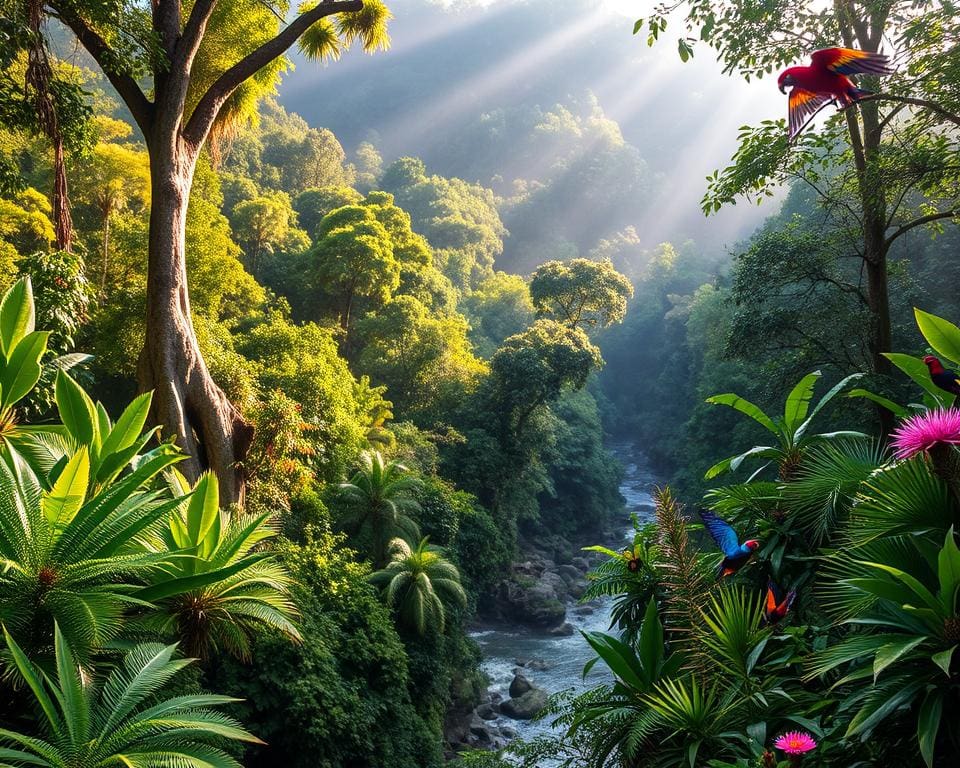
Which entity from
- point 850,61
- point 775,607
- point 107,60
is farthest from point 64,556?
point 107,60

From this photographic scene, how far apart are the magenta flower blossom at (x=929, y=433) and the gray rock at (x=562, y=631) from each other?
16573mm

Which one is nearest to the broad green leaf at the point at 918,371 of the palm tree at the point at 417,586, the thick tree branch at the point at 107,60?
the thick tree branch at the point at 107,60

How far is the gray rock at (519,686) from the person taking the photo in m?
14.6

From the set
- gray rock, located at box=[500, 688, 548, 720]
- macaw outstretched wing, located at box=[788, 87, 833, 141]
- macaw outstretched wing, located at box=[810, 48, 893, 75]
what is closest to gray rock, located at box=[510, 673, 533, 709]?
gray rock, located at box=[500, 688, 548, 720]

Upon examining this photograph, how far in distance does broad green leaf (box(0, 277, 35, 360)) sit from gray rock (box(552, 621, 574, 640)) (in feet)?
52.0

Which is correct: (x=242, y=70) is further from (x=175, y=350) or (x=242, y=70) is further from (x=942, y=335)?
(x=942, y=335)

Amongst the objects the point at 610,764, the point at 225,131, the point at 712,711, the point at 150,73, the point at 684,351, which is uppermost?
the point at 684,351

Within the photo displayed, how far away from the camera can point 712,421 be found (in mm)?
21750

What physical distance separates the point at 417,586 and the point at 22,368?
7.61 meters

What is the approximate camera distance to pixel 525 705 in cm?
1390

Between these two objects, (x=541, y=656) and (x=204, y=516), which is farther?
(x=541, y=656)

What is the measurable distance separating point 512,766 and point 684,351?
34823 mm

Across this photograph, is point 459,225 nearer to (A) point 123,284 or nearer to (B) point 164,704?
(A) point 123,284

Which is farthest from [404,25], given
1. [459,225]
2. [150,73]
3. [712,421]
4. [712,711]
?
[712,711]
